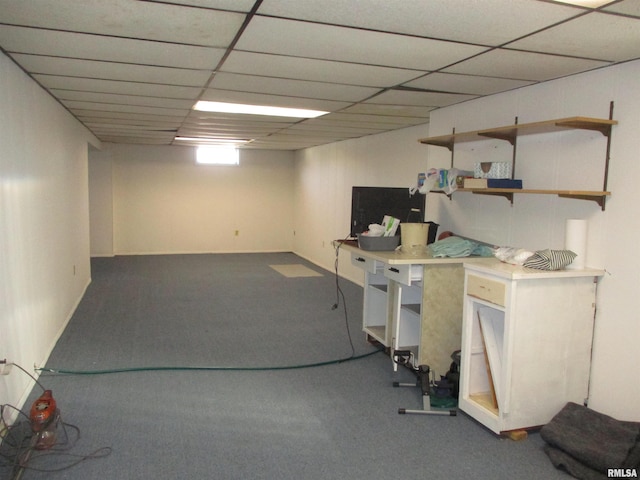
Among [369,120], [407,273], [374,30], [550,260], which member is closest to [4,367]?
[407,273]

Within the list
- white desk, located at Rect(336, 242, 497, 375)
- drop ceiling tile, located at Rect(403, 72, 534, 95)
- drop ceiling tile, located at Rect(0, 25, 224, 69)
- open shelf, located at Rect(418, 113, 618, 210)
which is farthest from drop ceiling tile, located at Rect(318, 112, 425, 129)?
drop ceiling tile, located at Rect(0, 25, 224, 69)

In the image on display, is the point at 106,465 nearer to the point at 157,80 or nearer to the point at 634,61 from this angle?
the point at 157,80

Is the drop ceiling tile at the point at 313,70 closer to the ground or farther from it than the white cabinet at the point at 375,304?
farther from it

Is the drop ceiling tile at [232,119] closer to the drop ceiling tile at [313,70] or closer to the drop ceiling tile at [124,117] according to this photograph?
the drop ceiling tile at [124,117]

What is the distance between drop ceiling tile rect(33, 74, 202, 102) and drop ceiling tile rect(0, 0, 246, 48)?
1.26 m

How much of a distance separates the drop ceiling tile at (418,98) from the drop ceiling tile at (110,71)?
4.62 ft

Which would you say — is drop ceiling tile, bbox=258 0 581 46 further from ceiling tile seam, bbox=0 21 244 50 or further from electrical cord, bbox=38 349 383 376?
electrical cord, bbox=38 349 383 376

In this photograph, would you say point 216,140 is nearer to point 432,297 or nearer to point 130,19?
point 432,297

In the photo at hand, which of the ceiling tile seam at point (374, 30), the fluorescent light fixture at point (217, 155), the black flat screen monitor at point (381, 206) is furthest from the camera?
the fluorescent light fixture at point (217, 155)

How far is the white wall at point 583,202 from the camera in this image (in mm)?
2781

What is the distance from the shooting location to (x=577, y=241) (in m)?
2.96

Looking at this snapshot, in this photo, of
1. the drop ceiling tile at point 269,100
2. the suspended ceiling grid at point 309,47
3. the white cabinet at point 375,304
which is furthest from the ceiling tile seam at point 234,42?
the white cabinet at point 375,304

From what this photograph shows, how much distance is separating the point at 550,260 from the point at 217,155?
324 inches

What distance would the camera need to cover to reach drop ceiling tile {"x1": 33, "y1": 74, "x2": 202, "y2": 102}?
359 centimetres
